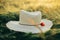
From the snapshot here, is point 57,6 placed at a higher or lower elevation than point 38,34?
higher

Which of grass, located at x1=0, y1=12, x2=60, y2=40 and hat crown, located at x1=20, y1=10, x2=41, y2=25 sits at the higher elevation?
hat crown, located at x1=20, y1=10, x2=41, y2=25

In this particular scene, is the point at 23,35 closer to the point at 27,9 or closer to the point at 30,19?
the point at 30,19

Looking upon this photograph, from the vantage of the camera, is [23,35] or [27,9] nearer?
Answer: [23,35]

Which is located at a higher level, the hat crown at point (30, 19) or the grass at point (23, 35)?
the hat crown at point (30, 19)

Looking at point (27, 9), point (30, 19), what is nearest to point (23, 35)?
point (30, 19)

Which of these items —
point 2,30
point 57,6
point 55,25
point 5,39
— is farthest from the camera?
point 57,6

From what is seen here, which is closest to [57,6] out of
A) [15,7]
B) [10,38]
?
[15,7]

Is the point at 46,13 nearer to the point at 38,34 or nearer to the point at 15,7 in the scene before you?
the point at 15,7

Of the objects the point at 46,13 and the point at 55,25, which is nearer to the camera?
the point at 55,25
